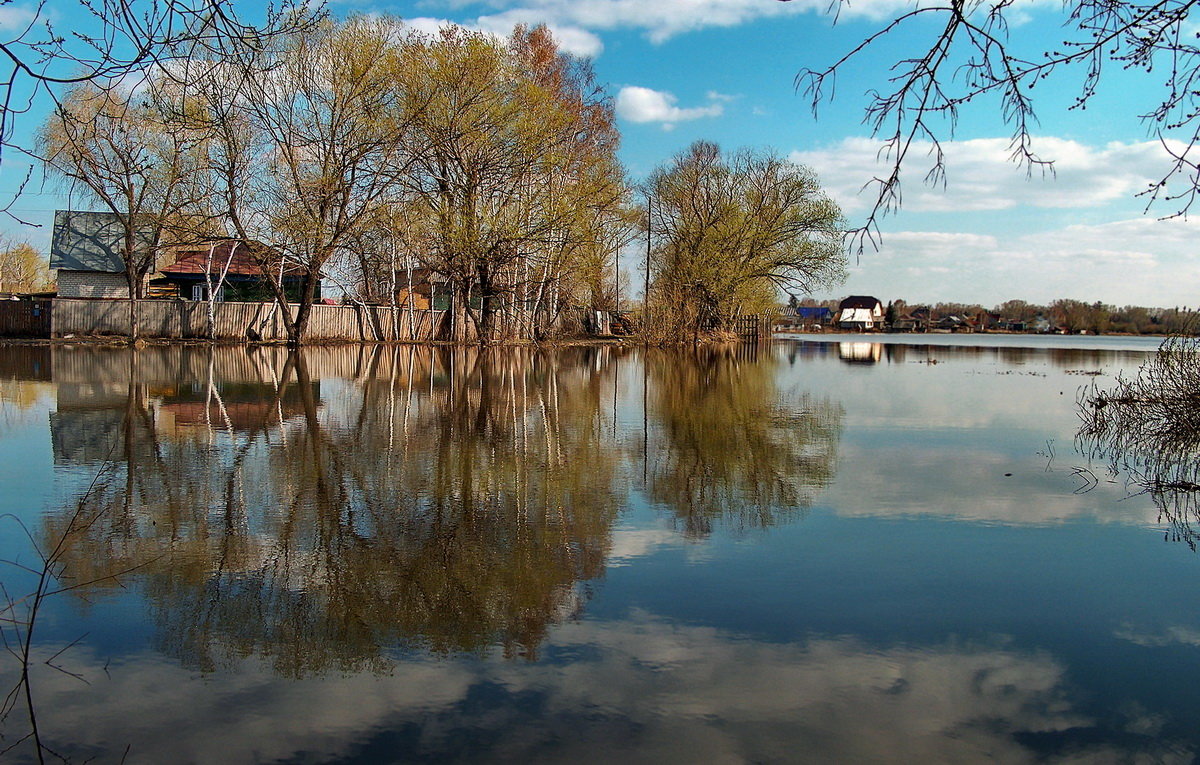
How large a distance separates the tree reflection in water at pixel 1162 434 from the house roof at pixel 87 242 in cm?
4496

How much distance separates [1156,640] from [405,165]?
104ft

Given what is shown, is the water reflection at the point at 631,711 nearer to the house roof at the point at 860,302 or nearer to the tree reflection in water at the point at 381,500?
the tree reflection in water at the point at 381,500

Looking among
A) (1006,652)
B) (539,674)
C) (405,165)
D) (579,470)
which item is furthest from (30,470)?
(405,165)

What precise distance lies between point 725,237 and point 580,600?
45176 millimetres

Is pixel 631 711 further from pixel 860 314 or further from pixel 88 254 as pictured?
pixel 860 314

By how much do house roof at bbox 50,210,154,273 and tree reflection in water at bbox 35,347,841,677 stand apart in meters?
33.4

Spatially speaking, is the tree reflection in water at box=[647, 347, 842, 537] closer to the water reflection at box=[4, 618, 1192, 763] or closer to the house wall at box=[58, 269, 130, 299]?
the water reflection at box=[4, 618, 1192, 763]

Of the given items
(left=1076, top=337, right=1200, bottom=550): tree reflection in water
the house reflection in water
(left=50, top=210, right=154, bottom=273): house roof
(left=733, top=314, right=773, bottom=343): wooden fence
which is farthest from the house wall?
(left=1076, top=337, right=1200, bottom=550): tree reflection in water

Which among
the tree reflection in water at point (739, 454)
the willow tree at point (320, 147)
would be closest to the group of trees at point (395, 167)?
the willow tree at point (320, 147)

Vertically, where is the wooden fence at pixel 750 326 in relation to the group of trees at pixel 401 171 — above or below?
below

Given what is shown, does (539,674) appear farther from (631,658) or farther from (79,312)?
(79,312)

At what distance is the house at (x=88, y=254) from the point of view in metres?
44.1

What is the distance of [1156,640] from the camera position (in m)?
4.50

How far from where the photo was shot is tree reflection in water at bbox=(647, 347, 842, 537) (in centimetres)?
734
